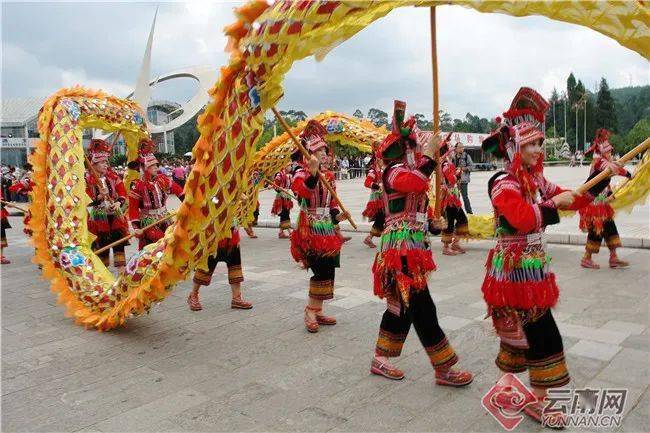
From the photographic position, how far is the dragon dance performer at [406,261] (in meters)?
3.28

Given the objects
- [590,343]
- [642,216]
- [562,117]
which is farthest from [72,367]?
→ [562,117]

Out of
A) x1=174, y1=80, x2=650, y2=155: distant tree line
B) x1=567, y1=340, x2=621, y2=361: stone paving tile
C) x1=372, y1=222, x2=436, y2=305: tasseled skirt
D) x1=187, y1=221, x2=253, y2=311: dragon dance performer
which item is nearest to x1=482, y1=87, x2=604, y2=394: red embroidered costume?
x1=372, y1=222, x2=436, y2=305: tasseled skirt

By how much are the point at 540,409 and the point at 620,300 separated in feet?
9.05

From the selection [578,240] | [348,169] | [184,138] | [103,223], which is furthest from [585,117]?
[103,223]

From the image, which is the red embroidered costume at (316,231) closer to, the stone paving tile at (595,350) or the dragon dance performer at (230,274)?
the dragon dance performer at (230,274)

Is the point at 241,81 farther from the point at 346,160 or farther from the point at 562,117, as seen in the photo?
the point at 562,117

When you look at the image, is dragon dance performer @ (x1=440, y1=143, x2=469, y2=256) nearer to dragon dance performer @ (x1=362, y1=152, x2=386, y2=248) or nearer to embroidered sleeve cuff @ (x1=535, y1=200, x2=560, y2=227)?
dragon dance performer @ (x1=362, y1=152, x2=386, y2=248)

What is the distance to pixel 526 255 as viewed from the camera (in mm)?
2854

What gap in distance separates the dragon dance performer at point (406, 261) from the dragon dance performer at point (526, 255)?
45cm

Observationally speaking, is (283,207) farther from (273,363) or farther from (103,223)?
(273,363)

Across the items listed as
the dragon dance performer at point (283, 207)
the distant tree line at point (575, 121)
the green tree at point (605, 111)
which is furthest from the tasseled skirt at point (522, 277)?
the green tree at point (605, 111)

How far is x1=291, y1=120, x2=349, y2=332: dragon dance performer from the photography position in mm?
4551
